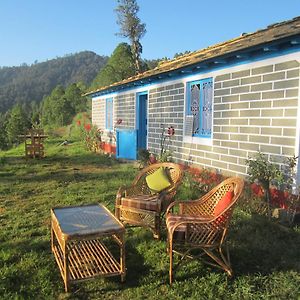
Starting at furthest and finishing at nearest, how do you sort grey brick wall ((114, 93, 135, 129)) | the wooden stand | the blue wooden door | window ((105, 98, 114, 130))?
1. window ((105, 98, 114, 130))
2. the wooden stand
3. grey brick wall ((114, 93, 135, 129))
4. the blue wooden door

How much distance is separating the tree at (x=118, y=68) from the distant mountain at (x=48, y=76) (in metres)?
55.6

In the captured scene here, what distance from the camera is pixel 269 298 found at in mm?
3420

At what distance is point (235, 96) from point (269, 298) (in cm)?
446

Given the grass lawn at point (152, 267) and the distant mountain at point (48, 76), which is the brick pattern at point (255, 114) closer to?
the grass lawn at point (152, 267)

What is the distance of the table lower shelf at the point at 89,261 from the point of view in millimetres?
3812

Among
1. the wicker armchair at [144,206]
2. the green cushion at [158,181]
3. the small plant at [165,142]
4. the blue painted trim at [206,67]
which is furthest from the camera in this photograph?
the small plant at [165,142]

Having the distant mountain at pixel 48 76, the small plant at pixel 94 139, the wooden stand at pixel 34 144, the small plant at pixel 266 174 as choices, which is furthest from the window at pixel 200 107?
the distant mountain at pixel 48 76

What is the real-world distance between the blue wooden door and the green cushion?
23.0 ft

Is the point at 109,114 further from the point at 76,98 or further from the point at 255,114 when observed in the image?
the point at 76,98

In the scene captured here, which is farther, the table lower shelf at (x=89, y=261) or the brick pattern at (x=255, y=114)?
the brick pattern at (x=255, y=114)

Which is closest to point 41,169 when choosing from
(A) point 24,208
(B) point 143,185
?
(A) point 24,208

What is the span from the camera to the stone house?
5801mm

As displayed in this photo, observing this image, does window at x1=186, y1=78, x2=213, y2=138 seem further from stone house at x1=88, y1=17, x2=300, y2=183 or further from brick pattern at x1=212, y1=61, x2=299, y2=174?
brick pattern at x1=212, y1=61, x2=299, y2=174

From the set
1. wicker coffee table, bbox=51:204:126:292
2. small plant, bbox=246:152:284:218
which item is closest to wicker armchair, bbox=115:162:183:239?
wicker coffee table, bbox=51:204:126:292
